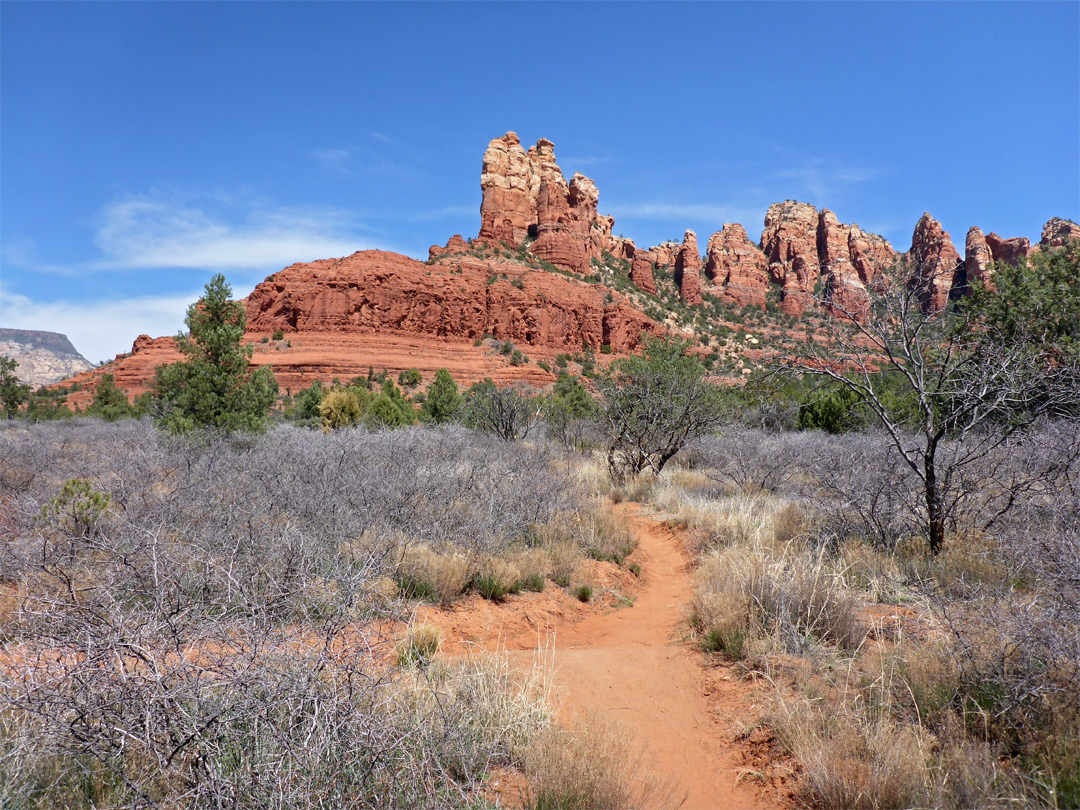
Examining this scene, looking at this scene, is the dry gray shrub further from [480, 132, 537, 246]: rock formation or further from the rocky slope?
the rocky slope

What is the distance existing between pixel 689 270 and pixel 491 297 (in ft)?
145

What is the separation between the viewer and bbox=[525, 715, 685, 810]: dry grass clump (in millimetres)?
2623

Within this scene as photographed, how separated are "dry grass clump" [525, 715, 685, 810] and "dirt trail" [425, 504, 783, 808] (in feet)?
0.77

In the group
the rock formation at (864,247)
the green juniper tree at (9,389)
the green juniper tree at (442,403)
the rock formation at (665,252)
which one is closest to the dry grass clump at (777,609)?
the green juniper tree at (442,403)

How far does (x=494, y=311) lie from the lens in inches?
2261

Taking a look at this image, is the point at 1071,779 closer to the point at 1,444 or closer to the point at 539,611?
the point at 539,611

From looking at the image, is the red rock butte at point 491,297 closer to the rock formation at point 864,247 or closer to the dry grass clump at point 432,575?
the rock formation at point 864,247

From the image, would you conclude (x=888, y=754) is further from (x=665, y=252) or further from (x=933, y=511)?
(x=665, y=252)

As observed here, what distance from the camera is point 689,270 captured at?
87.6m

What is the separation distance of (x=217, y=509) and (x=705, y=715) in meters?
5.54

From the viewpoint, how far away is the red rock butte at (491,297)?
161 ft

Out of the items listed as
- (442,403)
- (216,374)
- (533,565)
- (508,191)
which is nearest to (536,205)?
(508,191)

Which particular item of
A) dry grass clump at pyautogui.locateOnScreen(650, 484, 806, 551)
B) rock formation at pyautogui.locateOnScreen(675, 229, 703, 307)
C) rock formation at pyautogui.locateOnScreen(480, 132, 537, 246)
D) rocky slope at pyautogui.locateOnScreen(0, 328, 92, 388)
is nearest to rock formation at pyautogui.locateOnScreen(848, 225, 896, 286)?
rock formation at pyautogui.locateOnScreen(675, 229, 703, 307)

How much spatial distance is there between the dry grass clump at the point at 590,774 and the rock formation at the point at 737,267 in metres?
89.8
